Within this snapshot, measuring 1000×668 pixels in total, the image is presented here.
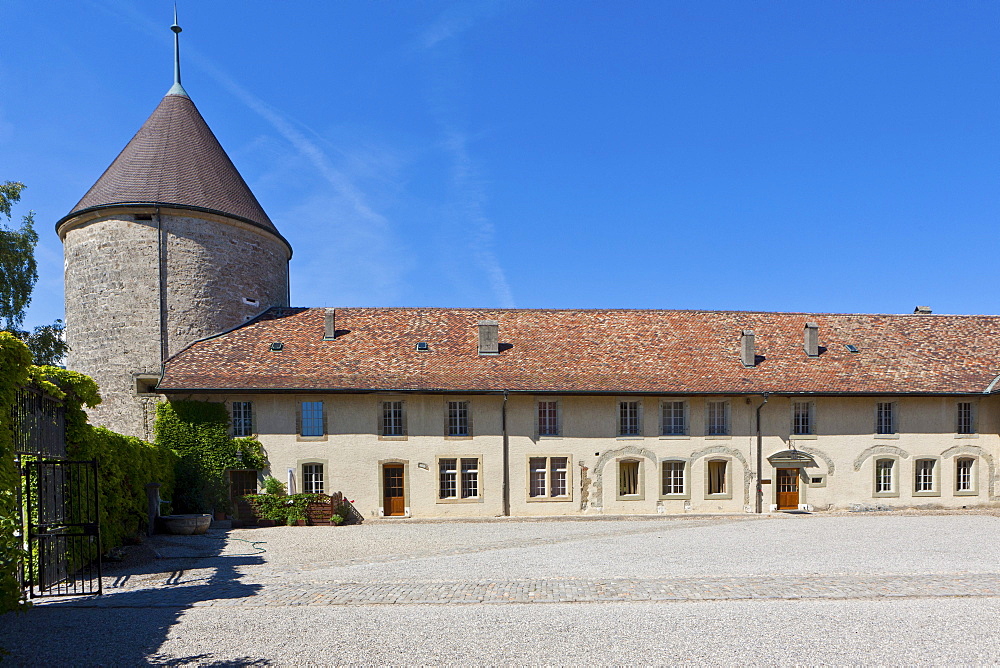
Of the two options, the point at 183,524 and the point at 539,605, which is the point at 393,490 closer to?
the point at 183,524

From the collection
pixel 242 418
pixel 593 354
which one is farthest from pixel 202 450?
pixel 593 354

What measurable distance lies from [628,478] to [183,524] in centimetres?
1395

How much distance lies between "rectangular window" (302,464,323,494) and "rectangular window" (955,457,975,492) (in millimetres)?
22463

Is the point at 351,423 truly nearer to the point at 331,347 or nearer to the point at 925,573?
the point at 331,347

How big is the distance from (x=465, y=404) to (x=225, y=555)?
951cm

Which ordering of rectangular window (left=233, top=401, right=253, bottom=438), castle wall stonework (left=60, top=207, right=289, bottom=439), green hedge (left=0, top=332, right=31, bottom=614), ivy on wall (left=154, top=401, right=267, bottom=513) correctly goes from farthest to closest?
castle wall stonework (left=60, top=207, right=289, bottom=439)
rectangular window (left=233, top=401, right=253, bottom=438)
ivy on wall (left=154, top=401, right=267, bottom=513)
green hedge (left=0, top=332, right=31, bottom=614)

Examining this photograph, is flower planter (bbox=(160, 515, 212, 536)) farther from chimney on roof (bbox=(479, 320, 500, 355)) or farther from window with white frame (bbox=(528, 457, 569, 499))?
chimney on roof (bbox=(479, 320, 500, 355))

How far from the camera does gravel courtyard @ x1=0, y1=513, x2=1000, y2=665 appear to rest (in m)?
Result: 7.41

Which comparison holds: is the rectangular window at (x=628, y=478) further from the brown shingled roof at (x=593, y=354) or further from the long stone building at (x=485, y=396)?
the brown shingled roof at (x=593, y=354)

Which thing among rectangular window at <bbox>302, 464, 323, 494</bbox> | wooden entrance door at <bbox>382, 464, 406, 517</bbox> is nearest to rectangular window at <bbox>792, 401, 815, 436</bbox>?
wooden entrance door at <bbox>382, 464, 406, 517</bbox>

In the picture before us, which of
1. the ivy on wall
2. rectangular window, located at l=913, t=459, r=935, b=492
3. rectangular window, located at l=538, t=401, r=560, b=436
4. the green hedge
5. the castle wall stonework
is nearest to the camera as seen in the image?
the green hedge

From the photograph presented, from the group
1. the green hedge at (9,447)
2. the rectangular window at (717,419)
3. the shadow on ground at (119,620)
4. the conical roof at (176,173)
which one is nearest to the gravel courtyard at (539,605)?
the shadow on ground at (119,620)

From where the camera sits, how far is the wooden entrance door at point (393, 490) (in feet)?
71.5

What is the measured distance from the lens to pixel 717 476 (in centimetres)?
2291
